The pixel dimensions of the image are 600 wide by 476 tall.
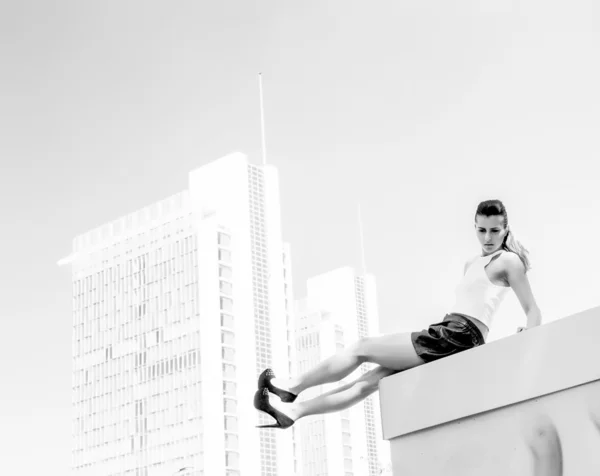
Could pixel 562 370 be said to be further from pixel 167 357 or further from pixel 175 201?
pixel 175 201

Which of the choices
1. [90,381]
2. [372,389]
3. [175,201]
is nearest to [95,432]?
[90,381]

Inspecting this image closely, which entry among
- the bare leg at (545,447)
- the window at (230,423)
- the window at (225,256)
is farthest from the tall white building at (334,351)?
the bare leg at (545,447)

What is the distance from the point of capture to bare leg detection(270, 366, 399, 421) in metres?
4.18

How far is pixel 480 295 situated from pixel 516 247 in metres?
0.28

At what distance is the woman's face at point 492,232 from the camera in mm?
4230

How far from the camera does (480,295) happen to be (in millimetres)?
4180

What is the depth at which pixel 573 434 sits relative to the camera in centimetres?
336

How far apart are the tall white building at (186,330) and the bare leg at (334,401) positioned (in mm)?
58032

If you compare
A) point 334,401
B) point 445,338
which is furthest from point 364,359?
point 445,338

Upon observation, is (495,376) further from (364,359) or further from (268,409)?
(268,409)

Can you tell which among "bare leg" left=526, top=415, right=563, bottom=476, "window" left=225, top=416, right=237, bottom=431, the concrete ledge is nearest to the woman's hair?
the concrete ledge

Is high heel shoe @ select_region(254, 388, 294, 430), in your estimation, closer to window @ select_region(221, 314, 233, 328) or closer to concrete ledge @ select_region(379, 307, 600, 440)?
concrete ledge @ select_region(379, 307, 600, 440)

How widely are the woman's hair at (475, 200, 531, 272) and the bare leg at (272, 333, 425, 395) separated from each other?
62cm

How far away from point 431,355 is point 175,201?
6803 cm
